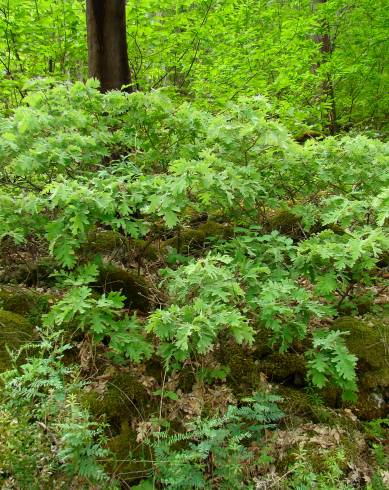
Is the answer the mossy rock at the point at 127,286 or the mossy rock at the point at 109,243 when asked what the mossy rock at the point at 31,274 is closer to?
the mossy rock at the point at 109,243

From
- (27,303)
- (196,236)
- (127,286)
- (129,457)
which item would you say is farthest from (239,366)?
(27,303)

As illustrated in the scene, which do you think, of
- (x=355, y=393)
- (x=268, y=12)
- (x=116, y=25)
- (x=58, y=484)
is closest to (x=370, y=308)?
(x=355, y=393)

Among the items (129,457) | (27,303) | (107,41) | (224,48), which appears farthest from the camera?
(224,48)

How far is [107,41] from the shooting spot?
6051mm

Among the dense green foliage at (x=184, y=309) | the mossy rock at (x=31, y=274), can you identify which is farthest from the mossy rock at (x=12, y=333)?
the mossy rock at (x=31, y=274)

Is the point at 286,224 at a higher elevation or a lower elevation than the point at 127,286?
higher

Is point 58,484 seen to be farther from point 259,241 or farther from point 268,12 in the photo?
point 268,12

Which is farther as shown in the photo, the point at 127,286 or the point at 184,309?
the point at 127,286

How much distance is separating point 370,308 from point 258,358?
1635 mm

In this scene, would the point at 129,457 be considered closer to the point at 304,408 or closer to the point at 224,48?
the point at 304,408

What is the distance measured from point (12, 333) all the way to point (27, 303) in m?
0.53

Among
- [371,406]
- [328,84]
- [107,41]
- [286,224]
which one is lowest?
[371,406]

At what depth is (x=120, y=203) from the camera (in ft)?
11.8

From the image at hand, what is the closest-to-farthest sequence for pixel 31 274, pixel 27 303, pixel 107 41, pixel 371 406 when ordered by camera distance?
pixel 371 406
pixel 27 303
pixel 31 274
pixel 107 41
